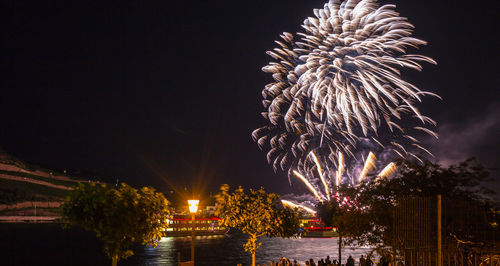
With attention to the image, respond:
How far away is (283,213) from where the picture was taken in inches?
995

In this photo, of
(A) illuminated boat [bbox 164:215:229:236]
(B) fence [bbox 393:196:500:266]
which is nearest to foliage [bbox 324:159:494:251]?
(B) fence [bbox 393:196:500:266]

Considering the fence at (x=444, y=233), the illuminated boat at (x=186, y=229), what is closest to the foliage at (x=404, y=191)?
the fence at (x=444, y=233)

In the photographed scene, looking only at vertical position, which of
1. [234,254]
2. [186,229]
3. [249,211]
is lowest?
[186,229]

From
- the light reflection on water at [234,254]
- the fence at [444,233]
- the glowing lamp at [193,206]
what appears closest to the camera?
the fence at [444,233]

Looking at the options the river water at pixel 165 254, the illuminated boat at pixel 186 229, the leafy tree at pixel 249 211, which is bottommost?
the illuminated boat at pixel 186 229

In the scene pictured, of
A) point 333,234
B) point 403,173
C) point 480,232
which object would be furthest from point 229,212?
point 333,234

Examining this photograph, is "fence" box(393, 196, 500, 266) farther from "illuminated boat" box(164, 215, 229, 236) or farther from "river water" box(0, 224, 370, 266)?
"illuminated boat" box(164, 215, 229, 236)

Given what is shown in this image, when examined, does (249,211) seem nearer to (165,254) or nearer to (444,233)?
(444,233)

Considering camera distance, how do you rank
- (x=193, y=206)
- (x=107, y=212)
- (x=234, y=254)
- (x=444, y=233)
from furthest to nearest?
(x=234, y=254) → (x=193, y=206) → (x=107, y=212) → (x=444, y=233)

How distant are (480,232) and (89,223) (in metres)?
10.9

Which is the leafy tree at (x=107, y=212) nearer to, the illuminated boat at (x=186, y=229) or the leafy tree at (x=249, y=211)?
the leafy tree at (x=249, y=211)

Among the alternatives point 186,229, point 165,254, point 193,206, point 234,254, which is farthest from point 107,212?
point 186,229

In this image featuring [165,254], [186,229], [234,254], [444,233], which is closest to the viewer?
[444,233]

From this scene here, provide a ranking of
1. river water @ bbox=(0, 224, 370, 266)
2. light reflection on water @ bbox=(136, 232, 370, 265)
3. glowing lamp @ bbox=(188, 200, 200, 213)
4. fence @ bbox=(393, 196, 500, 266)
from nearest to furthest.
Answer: fence @ bbox=(393, 196, 500, 266) < glowing lamp @ bbox=(188, 200, 200, 213) < light reflection on water @ bbox=(136, 232, 370, 265) < river water @ bbox=(0, 224, 370, 266)
